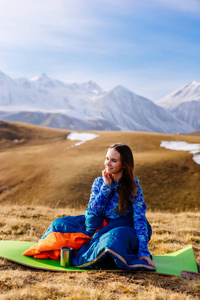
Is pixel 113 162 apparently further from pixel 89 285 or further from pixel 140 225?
pixel 89 285

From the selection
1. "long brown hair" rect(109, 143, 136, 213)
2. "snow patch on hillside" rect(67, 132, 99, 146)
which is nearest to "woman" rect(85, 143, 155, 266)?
"long brown hair" rect(109, 143, 136, 213)

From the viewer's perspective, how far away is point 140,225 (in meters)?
3.80

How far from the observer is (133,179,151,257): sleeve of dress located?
3.72 meters

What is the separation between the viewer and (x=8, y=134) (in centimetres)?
3906

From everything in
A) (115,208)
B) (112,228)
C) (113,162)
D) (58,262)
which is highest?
(113,162)

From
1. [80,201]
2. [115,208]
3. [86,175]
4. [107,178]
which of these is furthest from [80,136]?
[107,178]

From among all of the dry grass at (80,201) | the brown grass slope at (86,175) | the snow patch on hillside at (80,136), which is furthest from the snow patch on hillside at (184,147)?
the snow patch on hillside at (80,136)

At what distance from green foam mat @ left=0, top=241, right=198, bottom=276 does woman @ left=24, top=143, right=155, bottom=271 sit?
0.43ft

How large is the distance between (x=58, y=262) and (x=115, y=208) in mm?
1097

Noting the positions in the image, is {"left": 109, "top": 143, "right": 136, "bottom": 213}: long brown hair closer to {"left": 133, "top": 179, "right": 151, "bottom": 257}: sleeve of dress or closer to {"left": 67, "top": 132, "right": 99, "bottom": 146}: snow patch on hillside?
{"left": 133, "top": 179, "right": 151, "bottom": 257}: sleeve of dress

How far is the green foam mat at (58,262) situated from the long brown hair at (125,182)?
873 millimetres

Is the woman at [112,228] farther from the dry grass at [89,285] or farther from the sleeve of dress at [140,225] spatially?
the dry grass at [89,285]

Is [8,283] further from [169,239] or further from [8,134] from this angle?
[8,134]

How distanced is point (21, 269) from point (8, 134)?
37458 millimetres
